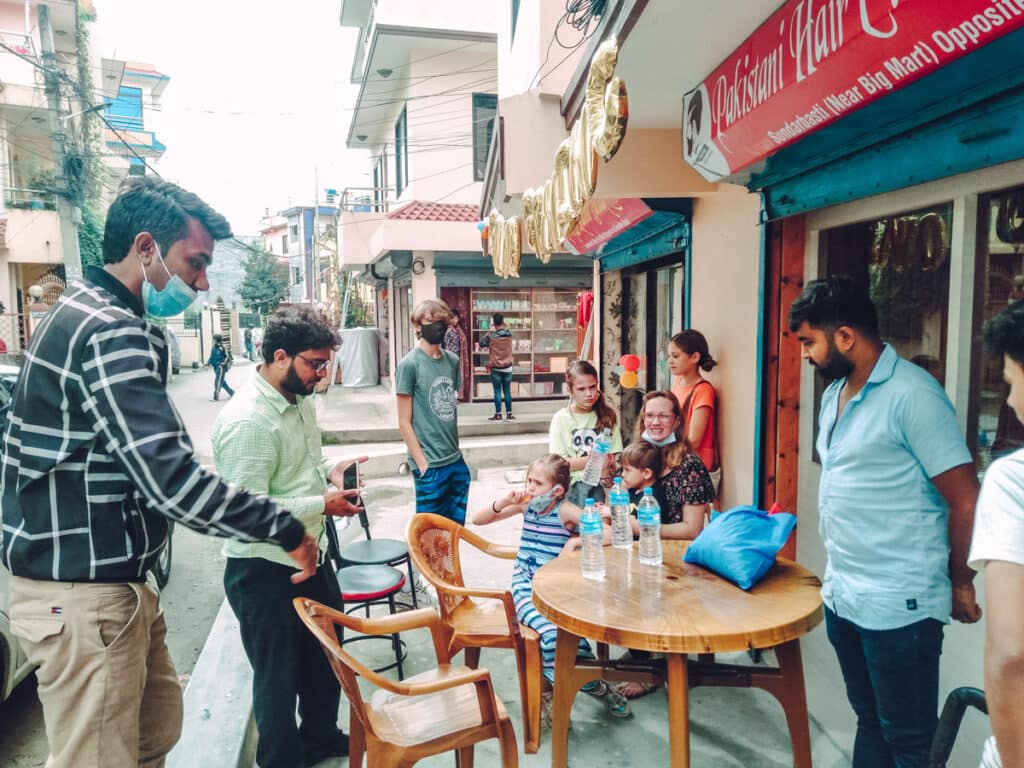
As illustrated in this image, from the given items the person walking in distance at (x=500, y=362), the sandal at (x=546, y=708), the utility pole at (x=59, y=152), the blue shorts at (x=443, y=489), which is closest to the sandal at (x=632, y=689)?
the sandal at (x=546, y=708)

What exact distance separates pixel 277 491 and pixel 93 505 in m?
0.84

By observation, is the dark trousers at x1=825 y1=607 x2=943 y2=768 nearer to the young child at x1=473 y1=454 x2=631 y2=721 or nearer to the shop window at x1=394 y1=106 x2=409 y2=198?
the young child at x1=473 y1=454 x2=631 y2=721

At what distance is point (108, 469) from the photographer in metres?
1.79

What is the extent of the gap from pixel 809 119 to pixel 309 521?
245 cm

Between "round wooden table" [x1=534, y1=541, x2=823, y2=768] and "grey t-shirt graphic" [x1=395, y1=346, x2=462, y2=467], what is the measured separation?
5.22 feet

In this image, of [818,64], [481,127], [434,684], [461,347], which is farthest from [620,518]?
[481,127]

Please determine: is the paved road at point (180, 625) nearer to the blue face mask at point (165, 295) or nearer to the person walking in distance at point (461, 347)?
the blue face mask at point (165, 295)

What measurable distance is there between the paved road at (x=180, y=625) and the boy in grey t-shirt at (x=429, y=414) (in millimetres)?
1758

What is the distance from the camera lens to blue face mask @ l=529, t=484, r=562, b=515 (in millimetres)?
3105

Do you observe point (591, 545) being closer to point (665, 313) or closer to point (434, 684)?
point (434, 684)

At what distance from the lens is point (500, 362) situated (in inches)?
438

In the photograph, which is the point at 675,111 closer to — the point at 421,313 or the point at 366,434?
the point at 421,313

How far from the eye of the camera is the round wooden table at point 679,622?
82.7 inches

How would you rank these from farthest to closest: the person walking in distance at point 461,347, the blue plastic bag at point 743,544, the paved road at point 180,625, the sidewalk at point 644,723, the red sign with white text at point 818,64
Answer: the person walking in distance at point 461,347
the paved road at point 180,625
the sidewalk at point 644,723
the blue plastic bag at point 743,544
the red sign with white text at point 818,64
